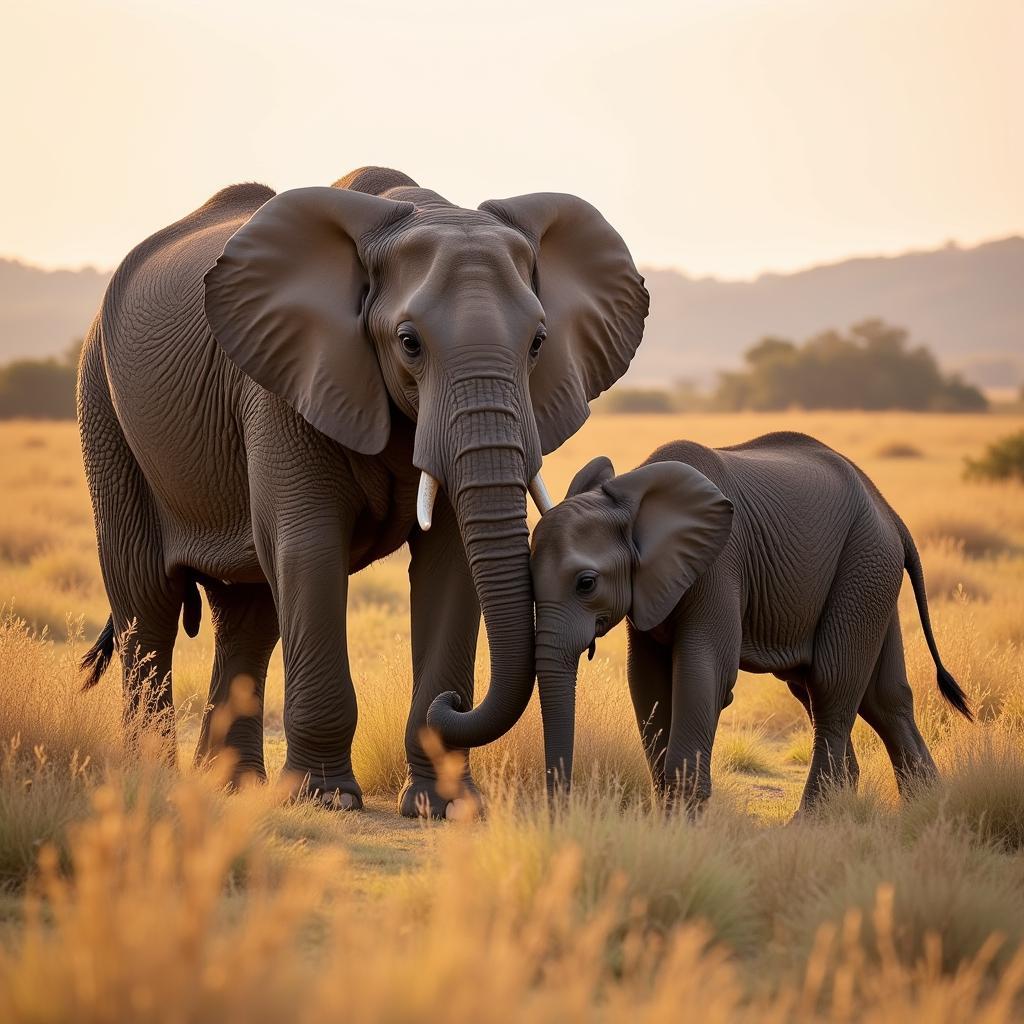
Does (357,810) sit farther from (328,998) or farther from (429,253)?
(328,998)

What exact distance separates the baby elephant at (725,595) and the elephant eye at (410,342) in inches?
32.1

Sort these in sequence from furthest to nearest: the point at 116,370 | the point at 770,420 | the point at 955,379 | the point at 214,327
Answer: the point at 955,379 → the point at 770,420 → the point at 116,370 → the point at 214,327

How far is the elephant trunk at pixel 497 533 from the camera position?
6.18 metres

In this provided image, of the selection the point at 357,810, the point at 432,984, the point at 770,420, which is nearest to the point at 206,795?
the point at 357,810

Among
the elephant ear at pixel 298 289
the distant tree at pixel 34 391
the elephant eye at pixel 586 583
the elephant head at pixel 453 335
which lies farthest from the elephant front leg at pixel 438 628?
the distant tree at pixel 34 391

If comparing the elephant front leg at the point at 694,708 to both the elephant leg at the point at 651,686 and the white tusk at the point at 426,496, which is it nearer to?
the elephant leg at the point at 651,686

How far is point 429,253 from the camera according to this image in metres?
6.57

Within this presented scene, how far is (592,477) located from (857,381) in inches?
2452

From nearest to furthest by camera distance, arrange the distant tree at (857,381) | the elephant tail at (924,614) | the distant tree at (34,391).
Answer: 1. the elephant tail at (924,614)
2. the distant tree at (34,391)
3. the distant tree at (857,381)

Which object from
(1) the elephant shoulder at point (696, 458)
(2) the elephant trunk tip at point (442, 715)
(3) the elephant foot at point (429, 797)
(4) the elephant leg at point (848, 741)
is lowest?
(3) the elephant foot at point (429, 797)

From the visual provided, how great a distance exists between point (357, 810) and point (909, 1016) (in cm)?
396

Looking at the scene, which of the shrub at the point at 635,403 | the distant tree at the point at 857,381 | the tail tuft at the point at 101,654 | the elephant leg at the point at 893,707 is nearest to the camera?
the elephant leg at the point at 893,707

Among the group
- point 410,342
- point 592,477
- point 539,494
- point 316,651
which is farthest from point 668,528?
point 316,651

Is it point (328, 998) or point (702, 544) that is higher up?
point (702, 544)
